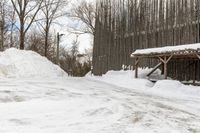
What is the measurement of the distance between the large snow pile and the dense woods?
3922 mm

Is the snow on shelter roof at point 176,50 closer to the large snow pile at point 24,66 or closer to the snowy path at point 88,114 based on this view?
the snowy path at point 88,114

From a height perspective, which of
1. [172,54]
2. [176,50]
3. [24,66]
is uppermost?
[176,50]

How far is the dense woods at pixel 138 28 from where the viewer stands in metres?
17.7

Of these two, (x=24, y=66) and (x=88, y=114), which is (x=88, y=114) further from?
(x=24, y=66)

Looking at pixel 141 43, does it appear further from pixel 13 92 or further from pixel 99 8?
pixel 13 92

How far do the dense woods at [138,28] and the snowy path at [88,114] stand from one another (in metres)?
6.69

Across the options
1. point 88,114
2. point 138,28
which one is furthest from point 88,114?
point 138,28

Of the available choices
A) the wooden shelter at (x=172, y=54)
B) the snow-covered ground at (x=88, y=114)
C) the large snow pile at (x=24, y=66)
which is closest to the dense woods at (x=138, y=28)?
the wooden shelter at (x=172, y=54)

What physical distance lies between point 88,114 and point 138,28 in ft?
43.2

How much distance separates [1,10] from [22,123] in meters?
30.6

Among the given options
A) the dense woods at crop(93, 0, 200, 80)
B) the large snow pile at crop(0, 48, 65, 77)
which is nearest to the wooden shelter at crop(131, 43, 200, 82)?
the dense woods at crop(93, 0, 200, 80)

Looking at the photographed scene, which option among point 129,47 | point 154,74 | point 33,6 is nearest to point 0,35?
point 33,6

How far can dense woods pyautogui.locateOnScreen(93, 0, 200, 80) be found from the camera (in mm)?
17688

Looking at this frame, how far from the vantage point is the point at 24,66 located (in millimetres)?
20266
